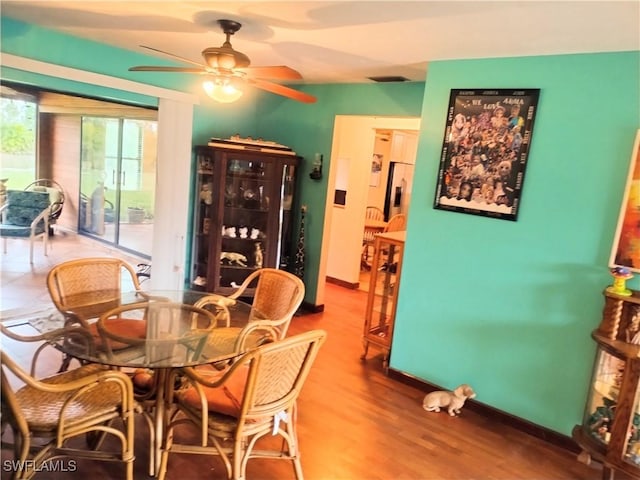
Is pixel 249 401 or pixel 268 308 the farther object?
pixel 268 308

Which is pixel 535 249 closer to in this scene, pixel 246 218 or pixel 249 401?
pixel 249 401

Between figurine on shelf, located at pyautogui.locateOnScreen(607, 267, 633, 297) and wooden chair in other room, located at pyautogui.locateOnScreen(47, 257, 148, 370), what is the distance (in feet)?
8.03

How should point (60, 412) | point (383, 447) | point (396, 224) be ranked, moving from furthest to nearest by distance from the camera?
point (396, 224) → point (383, 447) → point (60, 412)

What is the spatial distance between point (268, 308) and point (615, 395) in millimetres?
2013

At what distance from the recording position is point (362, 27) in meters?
2.43

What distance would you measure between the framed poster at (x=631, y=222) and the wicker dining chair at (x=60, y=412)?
2.53 metres

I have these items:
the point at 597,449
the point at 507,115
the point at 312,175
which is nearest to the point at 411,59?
the point at 507,115

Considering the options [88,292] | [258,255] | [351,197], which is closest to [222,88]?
[88,292]

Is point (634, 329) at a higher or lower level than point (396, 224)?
lower

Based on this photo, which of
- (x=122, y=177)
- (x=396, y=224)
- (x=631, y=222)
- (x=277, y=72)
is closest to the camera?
(x=277, y=72)

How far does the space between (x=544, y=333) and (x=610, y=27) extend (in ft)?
5.51

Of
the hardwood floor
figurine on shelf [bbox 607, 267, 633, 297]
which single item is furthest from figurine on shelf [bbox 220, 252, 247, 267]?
figurine on shelf [bbox 607, 267, 633, 297]

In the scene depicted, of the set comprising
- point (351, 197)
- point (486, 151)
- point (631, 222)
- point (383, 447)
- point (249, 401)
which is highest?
point (486, 151)

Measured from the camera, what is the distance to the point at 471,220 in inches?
118
